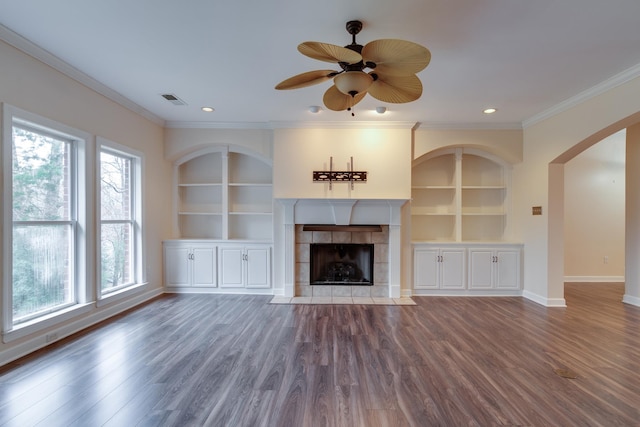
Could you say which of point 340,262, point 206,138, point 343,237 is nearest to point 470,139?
point 343,237

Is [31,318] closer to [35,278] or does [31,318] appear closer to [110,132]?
[35,278]

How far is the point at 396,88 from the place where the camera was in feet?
7.52

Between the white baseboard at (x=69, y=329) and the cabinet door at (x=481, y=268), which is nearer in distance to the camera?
the white baseboard at (x=69, y=329)

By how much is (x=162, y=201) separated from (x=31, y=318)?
2.39 meters

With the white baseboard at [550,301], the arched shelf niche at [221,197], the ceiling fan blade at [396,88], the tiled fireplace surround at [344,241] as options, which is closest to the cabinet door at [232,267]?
the arched shelf niche at [221,197]

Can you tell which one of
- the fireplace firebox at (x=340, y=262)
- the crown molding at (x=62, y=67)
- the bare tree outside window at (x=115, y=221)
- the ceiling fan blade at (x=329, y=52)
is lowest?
the fireplace firebox at (x=340, y=262)

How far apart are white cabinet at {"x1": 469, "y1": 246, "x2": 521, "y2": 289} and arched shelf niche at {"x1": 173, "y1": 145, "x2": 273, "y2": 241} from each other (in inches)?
136

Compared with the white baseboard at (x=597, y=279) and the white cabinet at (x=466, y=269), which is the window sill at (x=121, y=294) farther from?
the white baseboard at (x=597, y=279)

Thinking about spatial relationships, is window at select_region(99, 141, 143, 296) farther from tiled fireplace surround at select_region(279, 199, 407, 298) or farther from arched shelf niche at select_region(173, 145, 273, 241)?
tiled fireplace surround at select_region(279, 199, 407, 298)

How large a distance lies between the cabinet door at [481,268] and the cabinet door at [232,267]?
3763mm

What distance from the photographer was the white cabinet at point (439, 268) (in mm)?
4789

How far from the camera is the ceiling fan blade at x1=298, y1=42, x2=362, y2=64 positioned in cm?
176

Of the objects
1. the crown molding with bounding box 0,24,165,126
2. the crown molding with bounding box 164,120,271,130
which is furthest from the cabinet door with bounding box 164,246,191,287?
the crown molding with bounding box 0,24,165,126

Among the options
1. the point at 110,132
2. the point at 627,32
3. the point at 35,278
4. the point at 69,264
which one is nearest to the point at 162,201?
the point at 110,132
